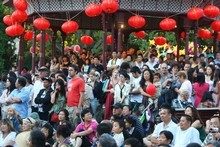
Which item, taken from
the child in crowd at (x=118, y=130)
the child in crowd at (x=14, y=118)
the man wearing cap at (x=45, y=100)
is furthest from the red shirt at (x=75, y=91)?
the child in crowd at (x=118, y=130)

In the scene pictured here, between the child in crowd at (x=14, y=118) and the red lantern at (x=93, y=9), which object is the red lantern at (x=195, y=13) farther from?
the child in crowd at (x=14, y=118)

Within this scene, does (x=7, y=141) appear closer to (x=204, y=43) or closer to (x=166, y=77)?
(x=166, y=77)

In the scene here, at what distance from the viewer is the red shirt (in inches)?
484

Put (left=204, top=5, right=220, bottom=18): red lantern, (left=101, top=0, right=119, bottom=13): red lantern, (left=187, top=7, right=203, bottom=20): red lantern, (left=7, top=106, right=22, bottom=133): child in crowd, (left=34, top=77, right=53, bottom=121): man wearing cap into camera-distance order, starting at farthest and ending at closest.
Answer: (left=204, top=5, right=220, bottom=18): red lantern, (left=187, top=7, right=203, bottom=20): red lantern, (left=101, top=0, right=119, bottom=13): red lantern, (left=34, top=77, right=53, bottom=121): man wearing cap, (left=7, top=106, right=22, bottom=133): child in crowd

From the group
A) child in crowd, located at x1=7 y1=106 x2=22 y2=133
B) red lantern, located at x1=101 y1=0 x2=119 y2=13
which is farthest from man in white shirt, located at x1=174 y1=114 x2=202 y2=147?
red lantern, located at x1=101 y1=0 x2=119 y2=13

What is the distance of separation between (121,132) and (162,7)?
31.2 feet

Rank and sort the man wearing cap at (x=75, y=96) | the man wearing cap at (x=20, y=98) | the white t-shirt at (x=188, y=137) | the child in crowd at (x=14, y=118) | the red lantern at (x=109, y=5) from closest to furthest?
the white t-shirt at (x=188, y=137) < the child in crowd at (x=14, y=118) < the man wearing cap at (x=20, y=98) < the man wearing cap at (x=75, y=96) < the red lantern at (x=109, y=5)

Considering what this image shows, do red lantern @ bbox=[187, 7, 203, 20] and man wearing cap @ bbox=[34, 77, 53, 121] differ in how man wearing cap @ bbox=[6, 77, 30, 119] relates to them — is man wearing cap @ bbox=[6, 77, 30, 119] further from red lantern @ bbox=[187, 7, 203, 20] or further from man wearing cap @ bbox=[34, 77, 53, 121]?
red lantern @ bbox=[187, 7, 203, 20]

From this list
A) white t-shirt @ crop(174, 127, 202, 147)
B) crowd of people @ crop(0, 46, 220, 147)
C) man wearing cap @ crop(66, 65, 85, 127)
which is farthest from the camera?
man wearing cap @ crop(66, 65, 85, 127)

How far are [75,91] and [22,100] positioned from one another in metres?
1.16

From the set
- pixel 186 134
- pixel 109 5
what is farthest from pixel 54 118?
pixel 109 5

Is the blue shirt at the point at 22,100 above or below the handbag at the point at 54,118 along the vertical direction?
above

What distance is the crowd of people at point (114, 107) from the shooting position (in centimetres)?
938

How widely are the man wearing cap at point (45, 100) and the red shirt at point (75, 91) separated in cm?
50
